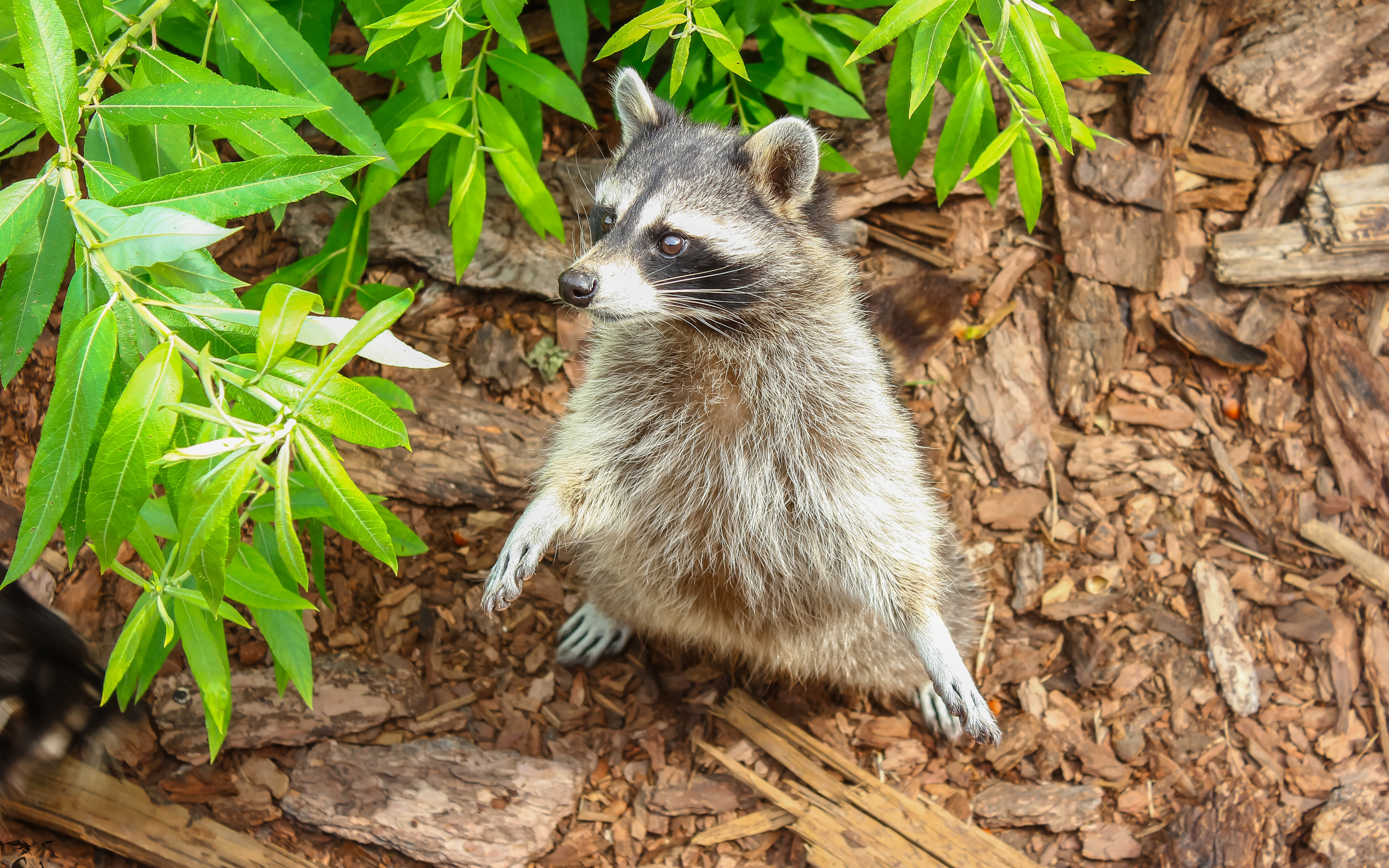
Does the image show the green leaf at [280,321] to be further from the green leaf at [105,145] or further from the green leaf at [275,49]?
the green leaf at [275,49]

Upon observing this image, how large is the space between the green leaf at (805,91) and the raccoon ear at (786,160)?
68 cm

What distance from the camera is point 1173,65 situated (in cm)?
384

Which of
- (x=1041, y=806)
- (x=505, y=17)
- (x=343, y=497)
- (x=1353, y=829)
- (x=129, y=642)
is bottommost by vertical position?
(x=1041, y=806)

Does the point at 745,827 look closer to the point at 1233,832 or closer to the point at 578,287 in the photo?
the point at 1233,832

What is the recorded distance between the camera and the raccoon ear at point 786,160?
8.58 feet

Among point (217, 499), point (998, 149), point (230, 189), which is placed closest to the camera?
point (217, 499)

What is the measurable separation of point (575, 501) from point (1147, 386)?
252 centimetres

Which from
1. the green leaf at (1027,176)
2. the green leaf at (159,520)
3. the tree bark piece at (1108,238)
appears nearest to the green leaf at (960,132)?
the green leaf at (1027,176)

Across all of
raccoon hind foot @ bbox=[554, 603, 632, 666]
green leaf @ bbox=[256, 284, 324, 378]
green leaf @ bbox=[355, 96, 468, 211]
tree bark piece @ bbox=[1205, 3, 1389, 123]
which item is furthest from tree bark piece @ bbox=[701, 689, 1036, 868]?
tree bark piece @ bbox=[1205, 3, 1389, 123]

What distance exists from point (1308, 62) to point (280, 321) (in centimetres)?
412

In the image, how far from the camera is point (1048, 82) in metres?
2.05

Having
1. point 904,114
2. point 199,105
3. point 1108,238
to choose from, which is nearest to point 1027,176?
point 904,114

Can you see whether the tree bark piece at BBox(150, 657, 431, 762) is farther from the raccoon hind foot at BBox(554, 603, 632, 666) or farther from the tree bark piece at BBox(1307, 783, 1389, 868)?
the tree bark piece at BBox(1307, 783, 1389, 868)

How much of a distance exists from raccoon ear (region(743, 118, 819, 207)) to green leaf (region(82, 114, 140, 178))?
1.61 meters
